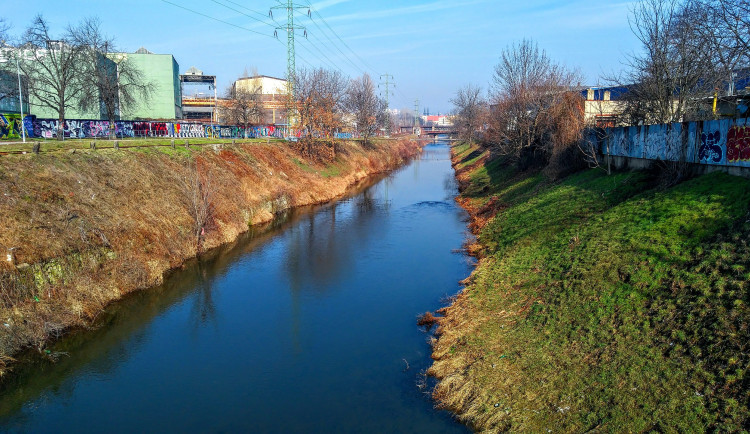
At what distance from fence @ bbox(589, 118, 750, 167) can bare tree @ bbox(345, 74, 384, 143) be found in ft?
185

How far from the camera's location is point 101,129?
45500 millimetres

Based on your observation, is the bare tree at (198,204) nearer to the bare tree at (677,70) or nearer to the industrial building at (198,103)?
the bare tree at (677,70)

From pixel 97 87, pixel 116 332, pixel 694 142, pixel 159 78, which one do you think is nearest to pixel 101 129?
pixel 97 87

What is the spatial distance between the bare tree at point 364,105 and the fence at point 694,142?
56238mm

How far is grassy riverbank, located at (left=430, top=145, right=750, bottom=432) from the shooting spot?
9227 millimetres

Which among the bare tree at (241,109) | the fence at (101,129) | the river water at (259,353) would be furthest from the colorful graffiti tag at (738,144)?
the bare tree at (241,109)

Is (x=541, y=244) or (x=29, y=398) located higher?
(x=541, y=244)

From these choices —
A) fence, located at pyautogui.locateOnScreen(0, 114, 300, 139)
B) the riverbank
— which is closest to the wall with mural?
the riverbank

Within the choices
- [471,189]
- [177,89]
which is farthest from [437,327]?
[177,89]

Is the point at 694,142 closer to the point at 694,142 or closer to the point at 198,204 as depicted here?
the point at 694,142

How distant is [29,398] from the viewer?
1198 centimetres

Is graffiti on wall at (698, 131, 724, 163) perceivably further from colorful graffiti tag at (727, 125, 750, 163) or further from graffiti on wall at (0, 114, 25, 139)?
graffiti on wall at (0, 114, 25, 139)

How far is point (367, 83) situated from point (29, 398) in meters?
92.4

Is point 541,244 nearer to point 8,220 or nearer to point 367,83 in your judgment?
point 8,220
